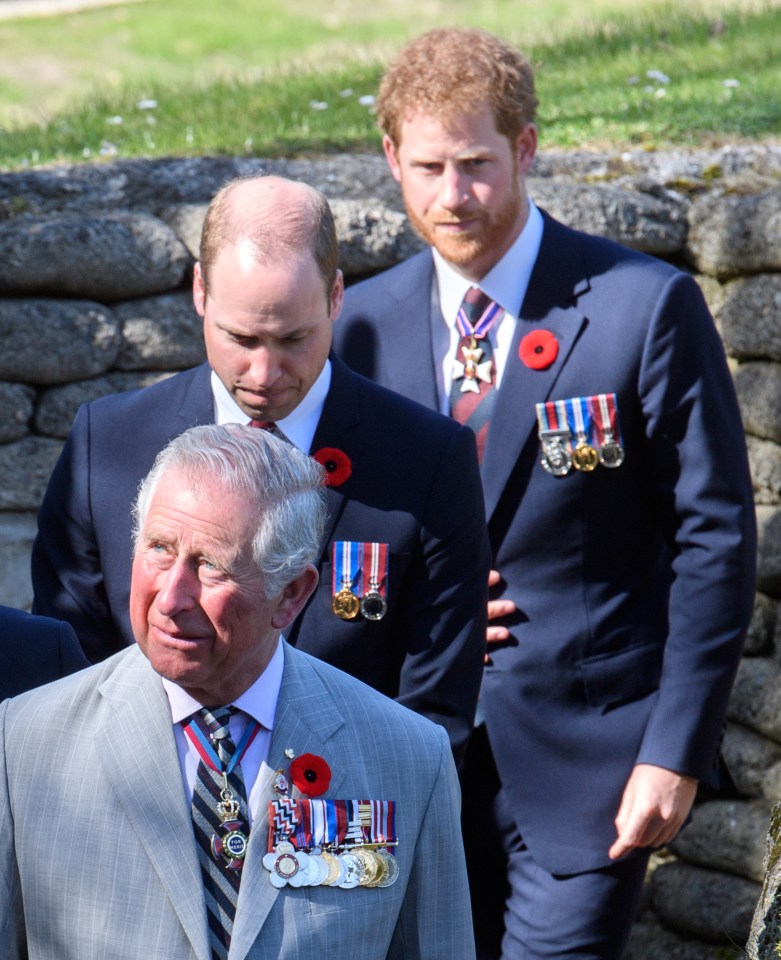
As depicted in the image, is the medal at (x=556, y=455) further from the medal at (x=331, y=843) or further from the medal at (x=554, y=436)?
the medal at (x=331, y=843)

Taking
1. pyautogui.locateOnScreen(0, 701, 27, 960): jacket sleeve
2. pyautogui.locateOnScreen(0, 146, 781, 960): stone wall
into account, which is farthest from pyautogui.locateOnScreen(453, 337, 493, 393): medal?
pyautogui.locateOnScreen(0, 701, 27, 960): jacket sleeve

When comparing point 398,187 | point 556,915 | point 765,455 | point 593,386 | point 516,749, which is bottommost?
point 556,915

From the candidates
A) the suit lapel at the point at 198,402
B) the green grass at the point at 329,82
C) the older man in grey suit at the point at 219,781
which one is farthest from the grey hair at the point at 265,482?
the green grass at the point at 329,82

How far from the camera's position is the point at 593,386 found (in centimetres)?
362

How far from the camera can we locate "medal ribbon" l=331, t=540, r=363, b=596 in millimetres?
3164

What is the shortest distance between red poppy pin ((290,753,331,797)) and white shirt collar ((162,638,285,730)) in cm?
7

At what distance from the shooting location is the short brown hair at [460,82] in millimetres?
3555

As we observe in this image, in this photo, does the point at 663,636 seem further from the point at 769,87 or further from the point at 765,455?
the point at 769,87

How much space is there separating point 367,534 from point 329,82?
4257 millimetres

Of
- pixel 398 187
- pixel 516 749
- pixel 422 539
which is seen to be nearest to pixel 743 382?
pixel 398 187

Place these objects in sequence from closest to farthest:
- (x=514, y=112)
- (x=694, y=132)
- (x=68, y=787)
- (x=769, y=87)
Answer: (x=68, y=787), (x=514, y=112), (x=694, y=132), (x=769, y=87)

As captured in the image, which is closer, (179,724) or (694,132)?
(179,724)

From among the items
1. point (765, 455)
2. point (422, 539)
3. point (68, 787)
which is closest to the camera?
point (68, 787)

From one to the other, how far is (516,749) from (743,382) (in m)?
1.56
